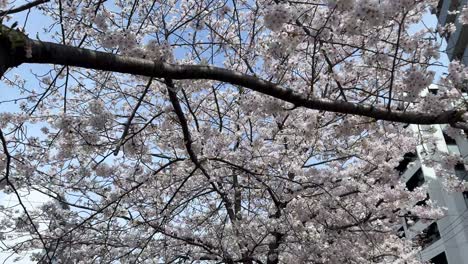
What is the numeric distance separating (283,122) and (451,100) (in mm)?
2904

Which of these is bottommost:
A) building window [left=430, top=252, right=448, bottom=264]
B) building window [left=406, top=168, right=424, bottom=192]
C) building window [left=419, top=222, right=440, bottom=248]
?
building window [left=430, top=252, right=448, bottom=264]

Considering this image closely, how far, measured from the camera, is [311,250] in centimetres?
630

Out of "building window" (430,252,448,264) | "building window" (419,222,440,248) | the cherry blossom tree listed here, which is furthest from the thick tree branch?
"building window" (430,252,448,264)

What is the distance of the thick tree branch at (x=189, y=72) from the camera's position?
2.25 metres

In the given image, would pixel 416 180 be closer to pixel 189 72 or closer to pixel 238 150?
pixel 238 150

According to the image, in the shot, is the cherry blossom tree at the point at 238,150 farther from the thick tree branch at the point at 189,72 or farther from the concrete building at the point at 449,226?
the concrete building at the point at 449,226

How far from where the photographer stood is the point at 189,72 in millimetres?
2645

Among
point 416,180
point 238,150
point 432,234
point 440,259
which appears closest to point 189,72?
point 238,150

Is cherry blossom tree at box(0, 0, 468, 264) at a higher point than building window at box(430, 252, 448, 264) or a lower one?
lower

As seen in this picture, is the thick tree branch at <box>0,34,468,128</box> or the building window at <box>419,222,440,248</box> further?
the building window at <box>419,222,440,248</box>

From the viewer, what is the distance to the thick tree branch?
7.38 ft

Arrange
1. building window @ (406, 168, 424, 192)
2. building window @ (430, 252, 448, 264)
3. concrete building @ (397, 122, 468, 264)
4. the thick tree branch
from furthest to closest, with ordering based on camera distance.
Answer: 1. building window @ (406, 168, 424, 192)
2. building window @ (430, 252, 448, 264)
3. concrete building @ (397, 122, 468, 264)
4. the thick tree branch

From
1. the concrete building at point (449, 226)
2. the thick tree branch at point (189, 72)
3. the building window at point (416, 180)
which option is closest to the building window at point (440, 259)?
the concrete building at point (449, 226)

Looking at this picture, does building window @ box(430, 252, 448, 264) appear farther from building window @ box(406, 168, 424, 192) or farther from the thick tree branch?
the thick tree branch
